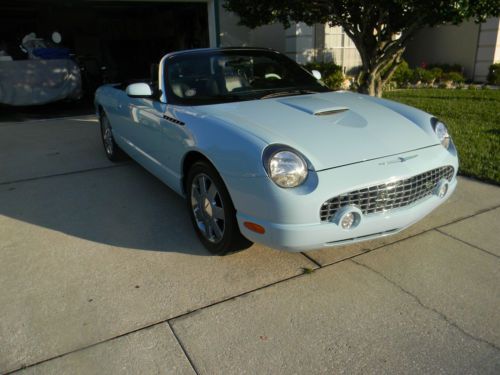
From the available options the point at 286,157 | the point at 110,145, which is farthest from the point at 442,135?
the point at 110,145

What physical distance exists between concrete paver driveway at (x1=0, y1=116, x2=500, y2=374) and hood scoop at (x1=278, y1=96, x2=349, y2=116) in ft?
3.41

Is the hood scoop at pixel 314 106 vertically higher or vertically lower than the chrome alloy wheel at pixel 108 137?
higher

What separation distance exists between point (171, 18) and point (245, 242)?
17716 millimetres

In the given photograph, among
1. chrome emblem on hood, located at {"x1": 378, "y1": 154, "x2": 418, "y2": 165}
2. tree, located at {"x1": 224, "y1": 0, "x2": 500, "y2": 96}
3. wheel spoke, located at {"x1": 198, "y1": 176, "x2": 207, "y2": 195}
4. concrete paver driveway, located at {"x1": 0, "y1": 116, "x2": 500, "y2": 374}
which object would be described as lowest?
concrete paver driveway, located at {"x1": 0, "y1": 116, "x2": 500, "y2": 374}

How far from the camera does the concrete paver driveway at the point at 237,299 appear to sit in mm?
2168

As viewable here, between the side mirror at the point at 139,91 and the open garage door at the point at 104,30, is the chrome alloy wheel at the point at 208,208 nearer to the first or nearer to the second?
the side mirror at the point at 139,91

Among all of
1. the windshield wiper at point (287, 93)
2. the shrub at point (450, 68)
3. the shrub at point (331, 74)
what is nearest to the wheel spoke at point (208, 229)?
the windshield wiper at point (287, 93)

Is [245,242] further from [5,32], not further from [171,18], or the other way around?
[5,32]

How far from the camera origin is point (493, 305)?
8.24 feet

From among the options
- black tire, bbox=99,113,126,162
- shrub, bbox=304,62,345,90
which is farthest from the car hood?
shrub, bbox=304,62,345,90

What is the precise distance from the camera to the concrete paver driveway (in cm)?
217

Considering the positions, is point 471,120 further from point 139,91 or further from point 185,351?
point 185,351

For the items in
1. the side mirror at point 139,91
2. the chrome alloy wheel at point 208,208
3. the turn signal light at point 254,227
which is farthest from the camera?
the side mirror at point 139,91

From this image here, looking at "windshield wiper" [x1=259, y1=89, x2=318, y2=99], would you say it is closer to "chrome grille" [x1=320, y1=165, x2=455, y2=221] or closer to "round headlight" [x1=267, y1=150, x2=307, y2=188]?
"round headlight" [x1=267, y1=150, x2=307, y2=188]
